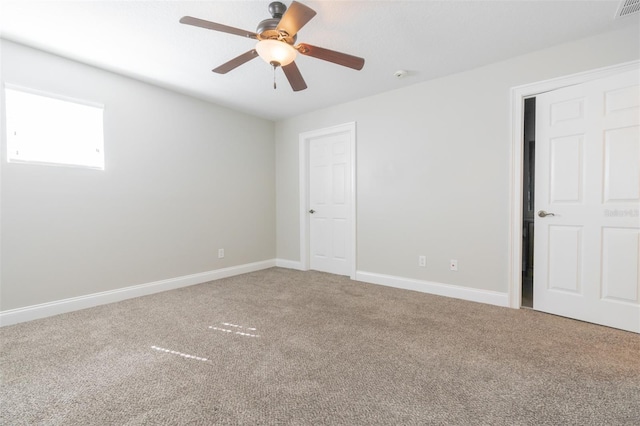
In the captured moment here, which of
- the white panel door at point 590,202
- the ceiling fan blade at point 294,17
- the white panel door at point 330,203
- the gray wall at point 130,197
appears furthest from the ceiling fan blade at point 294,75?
the white panel door at point 590,202

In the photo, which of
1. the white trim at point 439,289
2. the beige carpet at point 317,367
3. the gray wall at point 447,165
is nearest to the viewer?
the beige carpet at point 317,367

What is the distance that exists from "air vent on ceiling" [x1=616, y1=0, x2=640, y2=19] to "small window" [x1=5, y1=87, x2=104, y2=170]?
4558 mm

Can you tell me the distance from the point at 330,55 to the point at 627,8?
218cm

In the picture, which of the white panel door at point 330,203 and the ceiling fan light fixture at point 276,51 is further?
the white panel door at point 330,203

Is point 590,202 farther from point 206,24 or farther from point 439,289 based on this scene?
point 206,24

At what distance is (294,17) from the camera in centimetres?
167

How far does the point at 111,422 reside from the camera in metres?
1.34

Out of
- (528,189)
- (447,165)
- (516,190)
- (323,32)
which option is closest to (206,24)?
(323,32)

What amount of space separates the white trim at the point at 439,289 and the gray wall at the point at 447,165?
0.18 feet

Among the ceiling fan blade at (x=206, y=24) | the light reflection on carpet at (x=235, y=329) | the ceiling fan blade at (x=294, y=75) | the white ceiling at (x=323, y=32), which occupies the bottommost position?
the light reflection on carpet at (x=235, y=329)

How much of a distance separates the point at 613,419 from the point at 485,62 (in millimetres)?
2920

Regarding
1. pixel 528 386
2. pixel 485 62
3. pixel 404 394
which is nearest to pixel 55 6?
pixel 404 394

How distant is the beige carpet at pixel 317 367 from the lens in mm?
1402

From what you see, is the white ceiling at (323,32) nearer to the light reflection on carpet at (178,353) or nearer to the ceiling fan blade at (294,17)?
the ceiling fan blade at (294,17)
